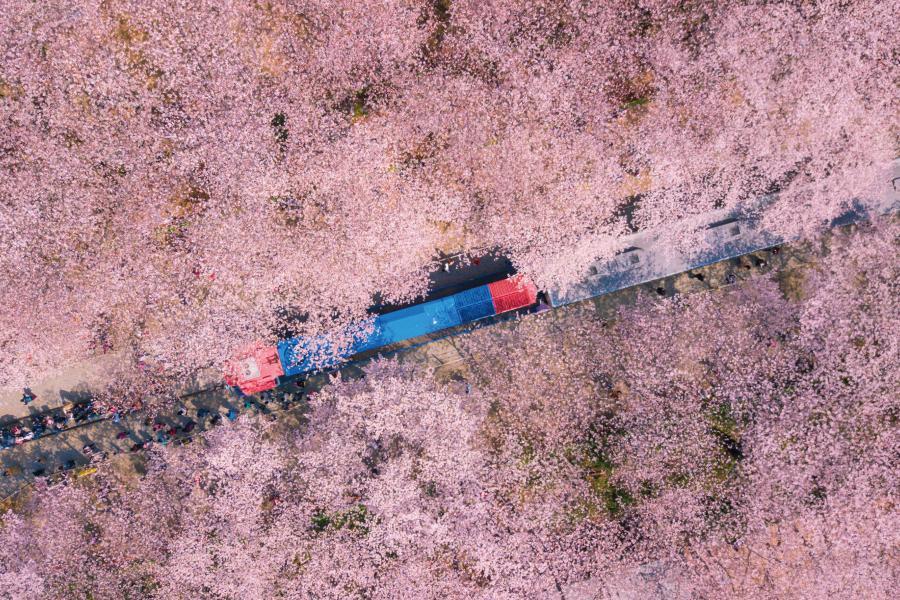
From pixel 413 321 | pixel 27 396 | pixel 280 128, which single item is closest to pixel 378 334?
pixel 413 321

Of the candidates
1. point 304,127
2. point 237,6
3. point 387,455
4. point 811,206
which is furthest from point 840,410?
point 237,6

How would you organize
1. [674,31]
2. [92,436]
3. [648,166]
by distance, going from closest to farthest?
[674,31]
[648,166]
[92,436]

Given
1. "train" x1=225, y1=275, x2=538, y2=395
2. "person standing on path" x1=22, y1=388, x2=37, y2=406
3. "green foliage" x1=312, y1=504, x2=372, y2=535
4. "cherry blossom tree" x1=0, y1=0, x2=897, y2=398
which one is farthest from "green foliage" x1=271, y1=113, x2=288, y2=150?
"person standing on path" x1=22, y1=388, x2=37, y2=406

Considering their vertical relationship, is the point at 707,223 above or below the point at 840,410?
above

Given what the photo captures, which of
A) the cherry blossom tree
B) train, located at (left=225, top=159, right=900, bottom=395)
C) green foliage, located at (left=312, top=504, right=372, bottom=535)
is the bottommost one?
green foliage, located at (left=312, top=504, right=372, bottom=535)

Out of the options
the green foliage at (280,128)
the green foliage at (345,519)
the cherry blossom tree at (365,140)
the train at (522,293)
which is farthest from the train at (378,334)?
the green foliage at (280,128)

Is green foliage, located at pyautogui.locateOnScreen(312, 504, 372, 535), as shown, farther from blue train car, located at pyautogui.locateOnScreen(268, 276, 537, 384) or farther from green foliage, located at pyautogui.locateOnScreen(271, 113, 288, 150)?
green foliage, located at pyautogui.locateOnScreen(271, 113, 288, 150)

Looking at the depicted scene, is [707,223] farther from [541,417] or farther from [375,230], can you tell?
[375,230]

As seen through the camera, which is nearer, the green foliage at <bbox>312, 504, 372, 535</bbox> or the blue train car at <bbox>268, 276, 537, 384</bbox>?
the blue train car at <bbox>268, 276, 537, 384</bbox>

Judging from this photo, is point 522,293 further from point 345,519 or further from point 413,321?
point 345,519
